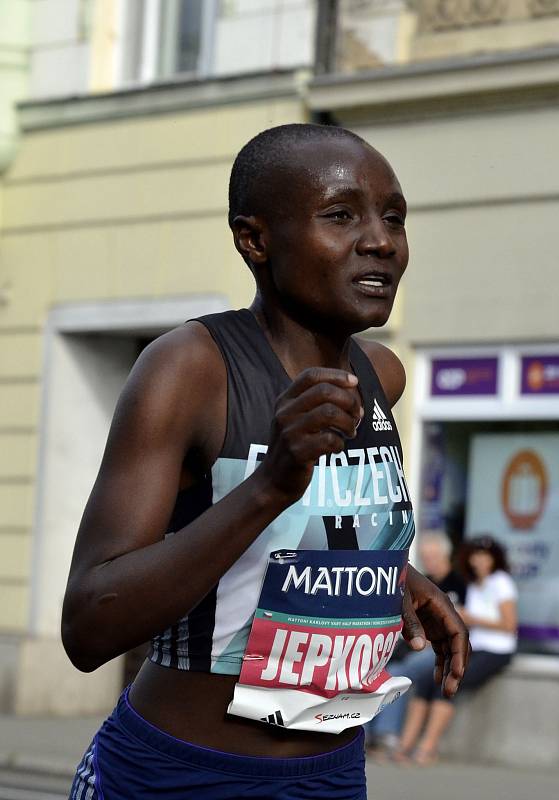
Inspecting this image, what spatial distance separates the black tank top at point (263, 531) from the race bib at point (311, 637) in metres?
0.02

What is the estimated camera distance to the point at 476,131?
11.2 meters

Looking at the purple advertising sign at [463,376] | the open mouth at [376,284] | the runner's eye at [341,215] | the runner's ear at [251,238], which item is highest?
the purple advertising sign at [463,376]

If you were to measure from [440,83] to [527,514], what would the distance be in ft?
9.88

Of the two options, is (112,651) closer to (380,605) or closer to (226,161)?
(380,605)

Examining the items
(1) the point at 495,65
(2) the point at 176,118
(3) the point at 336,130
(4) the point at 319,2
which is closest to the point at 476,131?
(1) the point at 495,65

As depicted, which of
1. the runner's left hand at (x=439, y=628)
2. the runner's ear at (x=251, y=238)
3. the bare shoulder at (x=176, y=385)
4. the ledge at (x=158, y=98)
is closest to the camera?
the bare shoulder at (x=176, y=385)

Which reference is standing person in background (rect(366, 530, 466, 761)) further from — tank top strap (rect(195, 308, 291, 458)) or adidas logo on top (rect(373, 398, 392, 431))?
tank top strap (rect(195, 308, 291, 458))

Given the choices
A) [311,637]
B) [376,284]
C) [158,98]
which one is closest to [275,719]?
[311,637]

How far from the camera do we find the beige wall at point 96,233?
12.5m

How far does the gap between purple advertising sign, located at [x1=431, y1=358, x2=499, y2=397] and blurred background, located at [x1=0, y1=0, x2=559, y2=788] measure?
0.02 m

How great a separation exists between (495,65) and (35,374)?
4711 mm

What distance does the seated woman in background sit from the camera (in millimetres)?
10445

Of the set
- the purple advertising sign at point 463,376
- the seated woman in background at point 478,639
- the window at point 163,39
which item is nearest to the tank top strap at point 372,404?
the seated woman in background at point 478,639

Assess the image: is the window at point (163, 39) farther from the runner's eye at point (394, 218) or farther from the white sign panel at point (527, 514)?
the runner's eye at point (394, 218)
